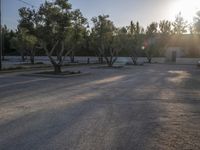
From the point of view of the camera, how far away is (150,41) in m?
67.8

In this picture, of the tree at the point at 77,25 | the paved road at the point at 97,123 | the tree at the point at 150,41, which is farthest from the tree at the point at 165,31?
the paved road at the point at 97,123

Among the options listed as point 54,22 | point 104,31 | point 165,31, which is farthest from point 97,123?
point 165,31

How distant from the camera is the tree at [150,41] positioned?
215 feet

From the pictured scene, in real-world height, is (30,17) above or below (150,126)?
above

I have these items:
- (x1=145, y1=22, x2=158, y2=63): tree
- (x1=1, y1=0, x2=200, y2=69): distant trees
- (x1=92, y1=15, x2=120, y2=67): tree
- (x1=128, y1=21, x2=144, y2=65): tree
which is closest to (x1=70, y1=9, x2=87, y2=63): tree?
(x1=1, y1=0, x2=200, y2=69): distant trees

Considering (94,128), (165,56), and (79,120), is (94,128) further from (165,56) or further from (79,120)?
(165,56)

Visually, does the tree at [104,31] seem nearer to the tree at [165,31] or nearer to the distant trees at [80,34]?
the distant trees at [80,34]

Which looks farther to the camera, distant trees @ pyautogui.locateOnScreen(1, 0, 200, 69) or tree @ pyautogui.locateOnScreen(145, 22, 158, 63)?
tree @ pyautogui.locateOnScreen(145, 22, 158, 63)

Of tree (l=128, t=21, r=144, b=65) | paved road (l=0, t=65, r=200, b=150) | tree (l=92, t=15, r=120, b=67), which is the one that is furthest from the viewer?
tree (l=128, t=21, r=144, b=65)

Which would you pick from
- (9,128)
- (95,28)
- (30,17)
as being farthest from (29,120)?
(95,28)

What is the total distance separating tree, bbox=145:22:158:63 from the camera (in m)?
65.5

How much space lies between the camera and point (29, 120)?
8477 millimetres

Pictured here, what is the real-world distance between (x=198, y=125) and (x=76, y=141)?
3.26 meters

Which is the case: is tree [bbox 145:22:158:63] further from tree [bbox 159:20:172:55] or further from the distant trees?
tree [bbox 159:20:172:55]
